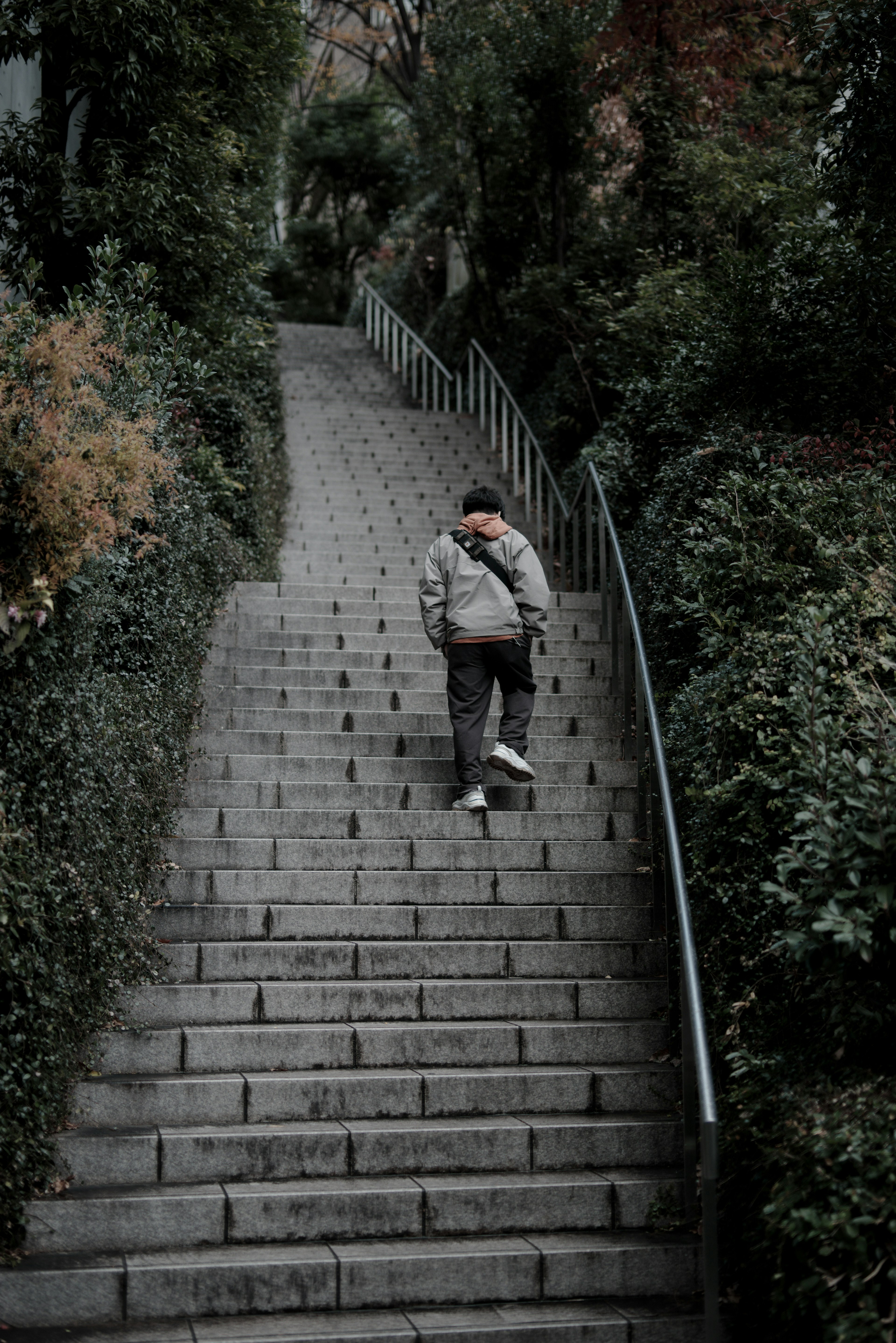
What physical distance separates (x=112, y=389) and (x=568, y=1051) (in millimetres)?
3501

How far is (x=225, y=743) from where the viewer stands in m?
6.18

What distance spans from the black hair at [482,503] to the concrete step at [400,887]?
6.22 feet

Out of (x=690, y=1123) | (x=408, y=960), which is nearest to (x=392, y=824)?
(x=408, y=960)

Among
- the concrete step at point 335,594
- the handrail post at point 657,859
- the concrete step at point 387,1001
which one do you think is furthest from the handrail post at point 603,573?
the concrete step at point 387,1001

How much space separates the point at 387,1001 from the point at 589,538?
470 centimetres

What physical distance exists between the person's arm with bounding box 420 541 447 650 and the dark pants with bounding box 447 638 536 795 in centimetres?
10

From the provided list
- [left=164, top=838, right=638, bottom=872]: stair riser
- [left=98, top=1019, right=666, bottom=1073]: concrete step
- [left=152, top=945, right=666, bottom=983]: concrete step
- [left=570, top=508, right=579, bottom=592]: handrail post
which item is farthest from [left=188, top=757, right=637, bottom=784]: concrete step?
[left=570, top=508, right=579, bottom=592]: handrail post

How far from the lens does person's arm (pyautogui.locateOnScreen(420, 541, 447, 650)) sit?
5.94 metres

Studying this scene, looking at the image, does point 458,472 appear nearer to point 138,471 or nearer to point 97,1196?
point 138,471

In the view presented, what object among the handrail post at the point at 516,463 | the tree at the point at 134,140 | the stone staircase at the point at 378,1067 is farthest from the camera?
the handrail post at the point at 516,463

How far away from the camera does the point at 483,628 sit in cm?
583

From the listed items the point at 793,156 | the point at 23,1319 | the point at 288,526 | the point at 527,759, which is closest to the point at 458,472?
the point at 288,526

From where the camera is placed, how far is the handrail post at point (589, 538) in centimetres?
845

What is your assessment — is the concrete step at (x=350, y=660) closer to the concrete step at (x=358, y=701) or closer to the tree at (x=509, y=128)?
the concrete step at (x=358, y=701)
